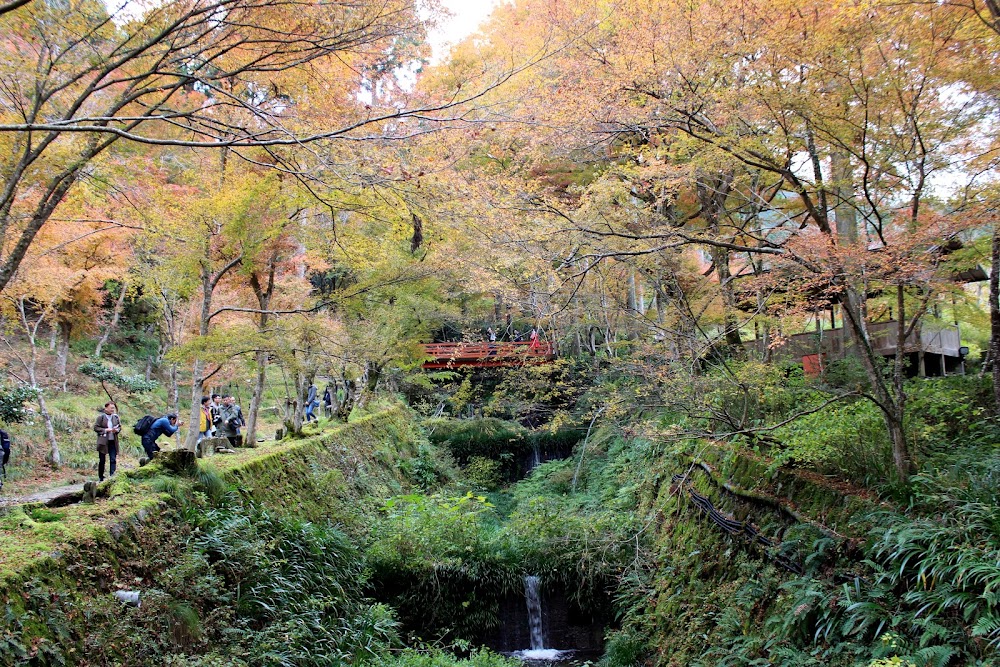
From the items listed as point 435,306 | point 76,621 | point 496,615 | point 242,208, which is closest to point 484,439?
point 435,306

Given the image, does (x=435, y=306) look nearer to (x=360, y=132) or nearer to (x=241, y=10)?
(x=360, y=132)

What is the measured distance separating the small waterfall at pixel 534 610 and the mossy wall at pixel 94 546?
404 centimetres

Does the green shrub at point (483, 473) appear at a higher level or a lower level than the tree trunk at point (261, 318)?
lower

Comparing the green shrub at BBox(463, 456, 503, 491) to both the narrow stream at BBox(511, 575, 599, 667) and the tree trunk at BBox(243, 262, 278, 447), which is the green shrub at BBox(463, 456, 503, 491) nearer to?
the narrow stream at BBox(511, 575, 599, 667)

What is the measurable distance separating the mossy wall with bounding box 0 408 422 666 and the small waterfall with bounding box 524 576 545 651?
4.04 m

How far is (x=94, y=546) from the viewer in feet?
16.4

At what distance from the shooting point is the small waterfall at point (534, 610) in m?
10.5

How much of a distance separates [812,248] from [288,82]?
6.17 m

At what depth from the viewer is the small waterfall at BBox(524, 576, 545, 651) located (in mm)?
10492

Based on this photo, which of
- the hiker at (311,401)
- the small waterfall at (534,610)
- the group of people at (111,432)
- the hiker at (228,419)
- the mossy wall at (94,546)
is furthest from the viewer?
the hiker at (311,401)

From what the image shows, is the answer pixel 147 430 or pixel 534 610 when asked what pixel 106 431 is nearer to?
pixel 147 430

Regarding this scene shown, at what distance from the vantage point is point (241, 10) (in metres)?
5.54

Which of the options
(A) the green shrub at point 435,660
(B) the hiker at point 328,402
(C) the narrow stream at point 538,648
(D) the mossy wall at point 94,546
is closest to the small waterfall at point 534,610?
(C) the narrow stream at point 538,648

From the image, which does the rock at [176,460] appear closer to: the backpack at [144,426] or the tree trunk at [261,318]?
the tree trunk at [261,318]
